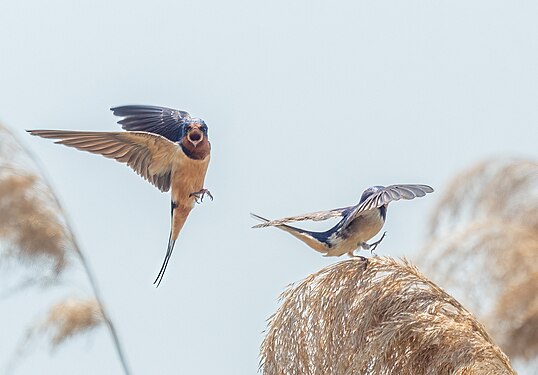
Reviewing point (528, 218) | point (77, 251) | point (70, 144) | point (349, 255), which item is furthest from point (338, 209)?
point (528, 218)

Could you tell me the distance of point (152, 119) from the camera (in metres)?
4.30

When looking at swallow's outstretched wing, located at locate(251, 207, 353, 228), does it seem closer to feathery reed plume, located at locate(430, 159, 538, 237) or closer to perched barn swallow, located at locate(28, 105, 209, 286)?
perched barn swallow, located at locate(28, 105, 209, 286)

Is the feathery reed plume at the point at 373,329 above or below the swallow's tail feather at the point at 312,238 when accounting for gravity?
below

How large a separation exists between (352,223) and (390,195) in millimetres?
208

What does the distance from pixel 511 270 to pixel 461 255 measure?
344 mm

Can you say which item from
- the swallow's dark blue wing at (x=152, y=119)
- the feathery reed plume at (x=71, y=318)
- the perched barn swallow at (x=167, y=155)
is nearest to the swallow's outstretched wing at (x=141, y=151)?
the perched barn swallow at (x=167, y=155)

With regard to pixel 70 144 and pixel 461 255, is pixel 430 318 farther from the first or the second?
pixel 461 255

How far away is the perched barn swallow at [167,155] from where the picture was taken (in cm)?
369

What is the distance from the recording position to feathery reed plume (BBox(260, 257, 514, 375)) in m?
3.85

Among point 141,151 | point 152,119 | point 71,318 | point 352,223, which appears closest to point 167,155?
point 141,151

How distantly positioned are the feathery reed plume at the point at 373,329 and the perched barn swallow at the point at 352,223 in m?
0.12

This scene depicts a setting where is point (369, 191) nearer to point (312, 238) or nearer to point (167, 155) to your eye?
point (312, 238)

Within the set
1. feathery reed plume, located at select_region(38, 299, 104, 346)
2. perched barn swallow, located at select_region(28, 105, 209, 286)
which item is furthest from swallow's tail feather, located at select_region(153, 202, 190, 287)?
feathery reed plume, located at select_region(38, 299, 104, 346)

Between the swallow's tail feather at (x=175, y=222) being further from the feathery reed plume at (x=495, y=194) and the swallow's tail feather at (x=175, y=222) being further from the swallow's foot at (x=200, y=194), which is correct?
the feathery reed plume at (x=495, y=194)
